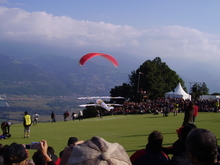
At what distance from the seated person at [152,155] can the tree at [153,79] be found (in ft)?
203

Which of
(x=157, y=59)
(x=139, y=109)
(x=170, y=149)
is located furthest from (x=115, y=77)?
(x=170, y=149)

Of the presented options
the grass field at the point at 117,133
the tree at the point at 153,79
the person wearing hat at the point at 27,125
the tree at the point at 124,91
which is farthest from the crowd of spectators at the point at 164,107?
the tree at the point at 124,91

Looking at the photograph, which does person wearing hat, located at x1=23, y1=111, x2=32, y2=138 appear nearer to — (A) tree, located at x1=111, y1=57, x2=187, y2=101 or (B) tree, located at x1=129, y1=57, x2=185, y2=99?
(A) tree, located at x1=111, y1=57, x2=187, y2=101

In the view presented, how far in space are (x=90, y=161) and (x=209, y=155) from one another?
112 centimetres

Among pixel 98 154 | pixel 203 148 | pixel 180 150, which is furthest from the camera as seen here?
pixel 180 150

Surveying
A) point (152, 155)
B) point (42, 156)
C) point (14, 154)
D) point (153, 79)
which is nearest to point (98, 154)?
point (14, 154)

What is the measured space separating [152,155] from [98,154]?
288 cm

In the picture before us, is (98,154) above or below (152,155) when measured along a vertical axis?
above

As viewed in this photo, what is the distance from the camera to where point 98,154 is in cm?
234

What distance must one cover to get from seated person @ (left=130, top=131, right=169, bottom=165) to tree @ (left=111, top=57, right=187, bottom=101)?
62021mm

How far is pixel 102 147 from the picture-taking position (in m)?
2.39

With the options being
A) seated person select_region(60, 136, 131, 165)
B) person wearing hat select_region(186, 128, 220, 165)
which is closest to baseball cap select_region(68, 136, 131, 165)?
seated person select_region(60, 136, 131, 165)

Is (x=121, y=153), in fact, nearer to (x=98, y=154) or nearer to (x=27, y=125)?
(x=98, y=154)

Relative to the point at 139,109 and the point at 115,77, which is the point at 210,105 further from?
the point at 115,77
